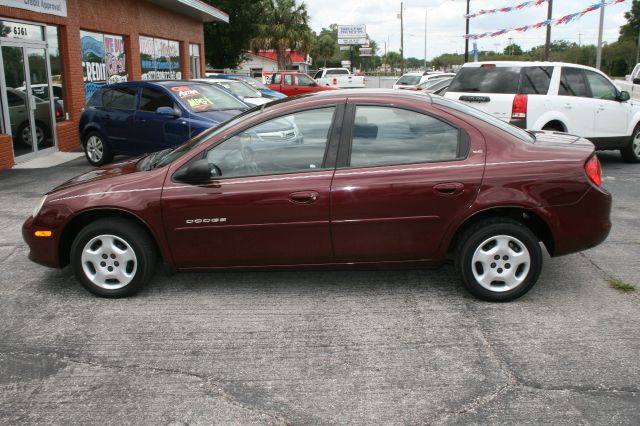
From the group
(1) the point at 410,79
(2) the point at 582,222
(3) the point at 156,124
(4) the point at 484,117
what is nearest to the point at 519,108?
(4) the point at 484,117

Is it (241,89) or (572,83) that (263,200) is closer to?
(572,83)

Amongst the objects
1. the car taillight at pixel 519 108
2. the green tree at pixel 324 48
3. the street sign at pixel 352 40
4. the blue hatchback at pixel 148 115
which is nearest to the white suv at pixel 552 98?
the car taillight at pixel 519 108

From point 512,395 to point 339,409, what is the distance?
0.94m

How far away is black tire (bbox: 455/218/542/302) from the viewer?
4461 millimetres

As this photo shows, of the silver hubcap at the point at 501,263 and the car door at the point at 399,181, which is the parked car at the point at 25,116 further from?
the silver hubcap at the point at 501,263

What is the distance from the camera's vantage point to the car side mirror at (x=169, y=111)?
10.2 meters

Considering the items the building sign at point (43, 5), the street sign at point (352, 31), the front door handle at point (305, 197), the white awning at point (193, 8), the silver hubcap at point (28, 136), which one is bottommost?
the silver hubcap at point (28, 136)

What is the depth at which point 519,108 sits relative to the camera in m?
9.93

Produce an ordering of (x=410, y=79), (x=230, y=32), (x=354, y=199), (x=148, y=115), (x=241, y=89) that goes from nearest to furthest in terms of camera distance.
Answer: (x=354, y=199) < (x=148, y=115) < (x=241, y=89) < (x=410, y=79) < (x=230, y=32)

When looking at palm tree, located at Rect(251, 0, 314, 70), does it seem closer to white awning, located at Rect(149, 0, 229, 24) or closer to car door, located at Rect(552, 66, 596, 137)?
white awning, located at Rect(149, 0, 229, 24)

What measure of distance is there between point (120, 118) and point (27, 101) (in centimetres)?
264

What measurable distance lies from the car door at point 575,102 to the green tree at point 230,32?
2512 cm

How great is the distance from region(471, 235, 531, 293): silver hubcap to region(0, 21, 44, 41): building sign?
10.6 m

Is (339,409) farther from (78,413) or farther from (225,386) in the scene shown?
(78,413)
